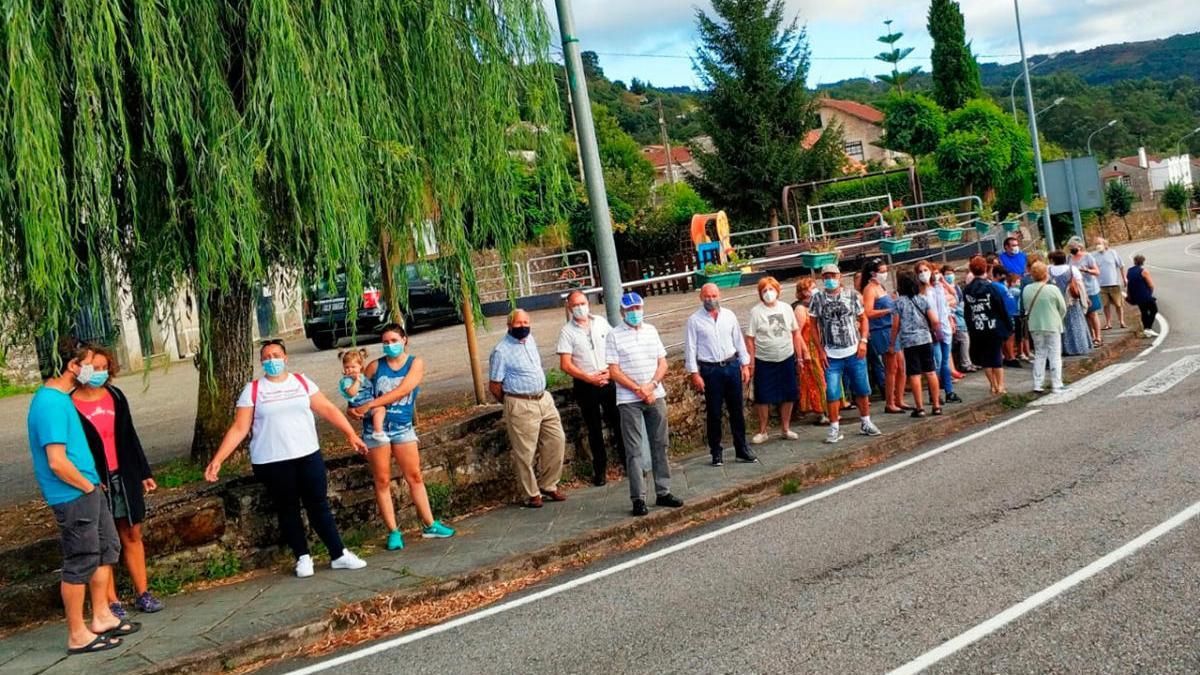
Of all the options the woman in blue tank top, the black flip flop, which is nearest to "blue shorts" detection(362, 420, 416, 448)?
the woman in blue tank top

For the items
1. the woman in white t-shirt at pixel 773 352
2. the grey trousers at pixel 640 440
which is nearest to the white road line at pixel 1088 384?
the woman in white t-shirt at pixel 773 352

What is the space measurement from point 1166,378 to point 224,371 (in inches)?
448

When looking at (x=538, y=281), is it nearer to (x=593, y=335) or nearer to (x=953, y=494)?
(x=593, y=335)

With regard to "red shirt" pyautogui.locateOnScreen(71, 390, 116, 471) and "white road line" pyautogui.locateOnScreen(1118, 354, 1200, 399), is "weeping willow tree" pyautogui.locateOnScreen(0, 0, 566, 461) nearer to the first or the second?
"red shirt" pyautogui.locateOnScreen(71, 390, 116, 471)

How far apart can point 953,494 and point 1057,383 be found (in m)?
5.85

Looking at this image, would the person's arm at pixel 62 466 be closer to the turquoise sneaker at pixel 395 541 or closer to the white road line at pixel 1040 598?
the turquoise sneaker at pixel 395 541

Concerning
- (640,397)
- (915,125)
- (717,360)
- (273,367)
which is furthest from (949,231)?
(915,125)

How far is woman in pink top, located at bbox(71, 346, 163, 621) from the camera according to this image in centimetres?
707

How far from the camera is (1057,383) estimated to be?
13.5 meters

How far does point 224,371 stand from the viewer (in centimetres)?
944

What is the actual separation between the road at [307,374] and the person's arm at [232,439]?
70 cm

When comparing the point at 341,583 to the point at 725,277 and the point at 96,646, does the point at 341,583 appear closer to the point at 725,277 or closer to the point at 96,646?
the point at 96,646

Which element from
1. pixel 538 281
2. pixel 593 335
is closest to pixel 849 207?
pixel 538 281

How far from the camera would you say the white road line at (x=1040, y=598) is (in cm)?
498
